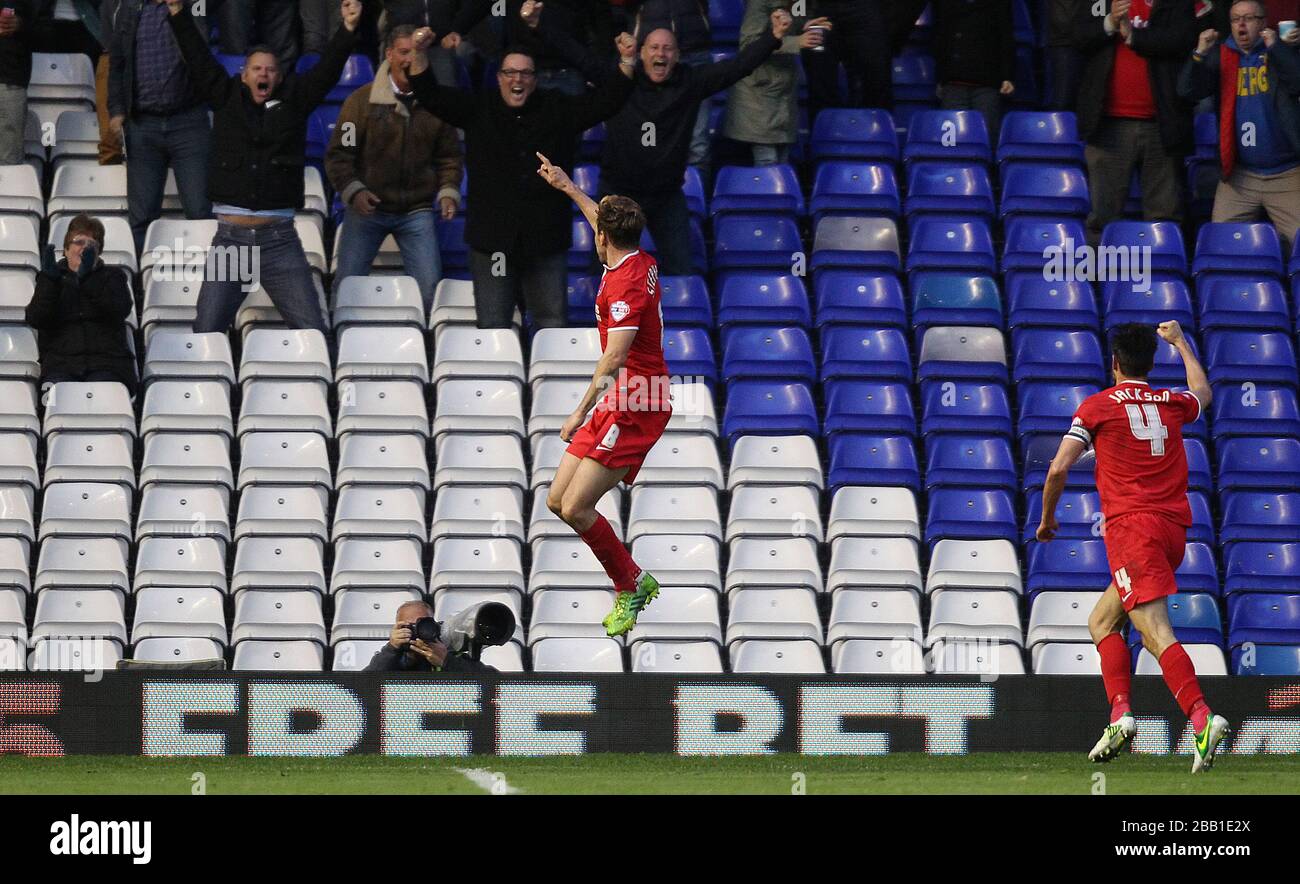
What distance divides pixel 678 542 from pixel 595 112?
2.92m

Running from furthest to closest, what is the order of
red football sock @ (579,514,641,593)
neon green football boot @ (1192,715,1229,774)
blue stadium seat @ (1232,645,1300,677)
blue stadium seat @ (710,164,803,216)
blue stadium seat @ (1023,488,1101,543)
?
blue stadium seat @ (710,164,803,216), blue stadium seat @ (1023,488,1101,543), blue stadium seat @ (1232,645,1300,677), red football sock @ (579,514,641,593), neon green football boot @ (1192,715,1229,774)

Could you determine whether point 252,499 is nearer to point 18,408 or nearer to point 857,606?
point 18,408

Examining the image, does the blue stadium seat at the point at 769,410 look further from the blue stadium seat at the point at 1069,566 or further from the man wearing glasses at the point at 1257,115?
the man wearing glasses at the point at 1257,115

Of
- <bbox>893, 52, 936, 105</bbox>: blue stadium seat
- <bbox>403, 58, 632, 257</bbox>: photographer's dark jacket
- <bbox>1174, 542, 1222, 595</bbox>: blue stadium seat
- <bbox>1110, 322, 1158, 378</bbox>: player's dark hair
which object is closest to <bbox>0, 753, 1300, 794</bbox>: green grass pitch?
<bbox>1110, 322, 1158, 378</bbox>: player's dark hair

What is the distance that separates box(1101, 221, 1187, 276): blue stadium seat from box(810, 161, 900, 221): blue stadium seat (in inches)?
59.1

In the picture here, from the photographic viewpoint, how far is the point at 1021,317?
14.8 metres

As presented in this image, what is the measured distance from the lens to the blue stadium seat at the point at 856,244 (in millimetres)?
15070

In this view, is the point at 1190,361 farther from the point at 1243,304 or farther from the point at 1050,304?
the point at 1243,304

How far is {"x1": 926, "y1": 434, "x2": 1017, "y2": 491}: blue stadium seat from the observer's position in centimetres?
1384

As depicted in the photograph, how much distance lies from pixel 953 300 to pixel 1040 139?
181cm

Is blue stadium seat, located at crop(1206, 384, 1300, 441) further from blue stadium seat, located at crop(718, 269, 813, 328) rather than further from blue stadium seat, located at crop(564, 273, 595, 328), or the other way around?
blue stadium seat, located at crop(564, 273, 595, 328)

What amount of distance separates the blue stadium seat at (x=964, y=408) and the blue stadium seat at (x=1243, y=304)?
1656 mm

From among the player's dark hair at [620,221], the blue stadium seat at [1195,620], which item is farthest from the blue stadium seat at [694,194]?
the player's dark hair at [620,221]

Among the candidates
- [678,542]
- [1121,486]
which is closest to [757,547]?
[678,542]
